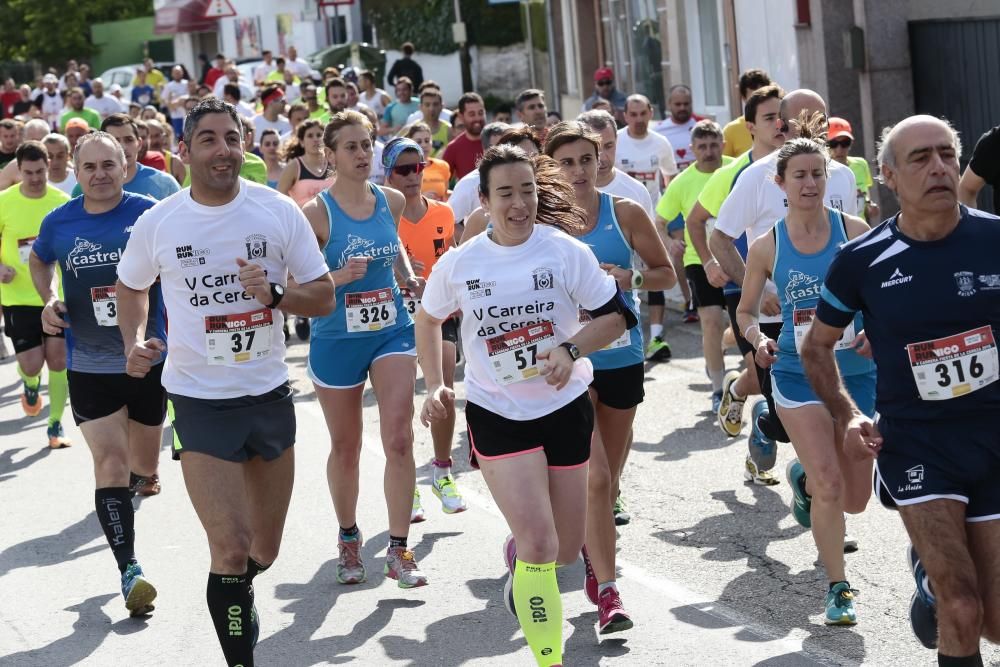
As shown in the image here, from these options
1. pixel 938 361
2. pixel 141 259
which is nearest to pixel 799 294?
pixel 938 361

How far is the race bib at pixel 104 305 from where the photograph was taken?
316 inches

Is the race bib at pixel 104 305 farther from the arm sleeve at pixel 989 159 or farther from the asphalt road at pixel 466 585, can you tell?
the arm sleeve at pixel 989 159

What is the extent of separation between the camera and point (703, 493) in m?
8.98

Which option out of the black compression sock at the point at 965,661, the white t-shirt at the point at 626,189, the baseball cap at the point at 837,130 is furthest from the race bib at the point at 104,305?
the baseball cap at the point at 837,130

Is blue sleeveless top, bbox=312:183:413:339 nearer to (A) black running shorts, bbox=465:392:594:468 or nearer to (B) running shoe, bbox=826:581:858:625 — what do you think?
(A) black running shorts, bbox=465:392:594:468

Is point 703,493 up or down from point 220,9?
down

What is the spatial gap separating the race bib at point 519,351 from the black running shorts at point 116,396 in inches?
104

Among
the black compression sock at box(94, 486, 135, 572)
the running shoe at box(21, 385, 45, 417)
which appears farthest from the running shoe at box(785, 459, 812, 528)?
the running shoe at box(21, 385, 45, 417)

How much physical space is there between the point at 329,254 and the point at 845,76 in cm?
1144

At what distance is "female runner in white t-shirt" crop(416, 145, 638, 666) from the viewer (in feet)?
19.3

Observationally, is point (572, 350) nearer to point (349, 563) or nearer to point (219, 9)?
point (349, 563)

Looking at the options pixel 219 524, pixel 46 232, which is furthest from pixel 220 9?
pixel 219 524

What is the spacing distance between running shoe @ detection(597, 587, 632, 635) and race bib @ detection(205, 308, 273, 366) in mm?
1715

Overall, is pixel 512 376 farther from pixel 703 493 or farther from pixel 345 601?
pixel 703 493
